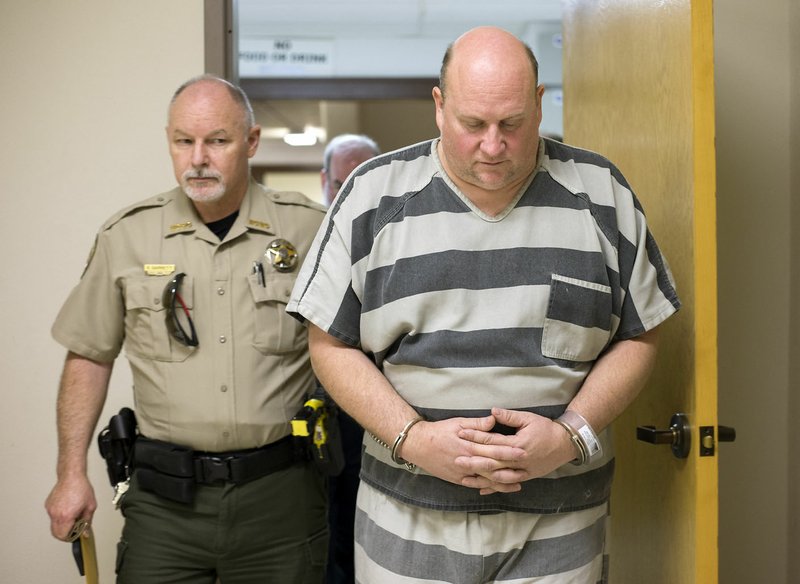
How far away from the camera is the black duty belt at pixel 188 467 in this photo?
182cm

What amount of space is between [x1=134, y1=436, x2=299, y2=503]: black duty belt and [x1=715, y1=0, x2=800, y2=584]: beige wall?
1.25 meters

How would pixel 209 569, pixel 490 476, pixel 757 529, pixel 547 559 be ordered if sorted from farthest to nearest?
1. pixel 757 529
2. pixel 209 569
3. pixel 547 559
4. pixel 490 476

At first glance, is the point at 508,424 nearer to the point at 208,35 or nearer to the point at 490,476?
the point at 490,476

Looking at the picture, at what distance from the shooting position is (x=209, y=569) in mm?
1875

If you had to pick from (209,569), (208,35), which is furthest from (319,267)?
(208,35)

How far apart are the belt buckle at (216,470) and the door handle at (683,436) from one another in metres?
0.88

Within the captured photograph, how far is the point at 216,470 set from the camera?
183cm

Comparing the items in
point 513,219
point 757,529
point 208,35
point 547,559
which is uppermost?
point 208,35

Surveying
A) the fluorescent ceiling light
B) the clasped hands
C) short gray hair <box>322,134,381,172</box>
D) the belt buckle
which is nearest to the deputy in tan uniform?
the belt buckle

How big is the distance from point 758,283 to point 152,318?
1.56 m

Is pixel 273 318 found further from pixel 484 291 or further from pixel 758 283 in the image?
pixel 758 283

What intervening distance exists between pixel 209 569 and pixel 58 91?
4.50 feet

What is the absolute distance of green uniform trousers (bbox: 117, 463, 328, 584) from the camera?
1.84 m

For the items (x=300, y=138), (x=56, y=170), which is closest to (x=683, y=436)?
(x=56, y=170)
